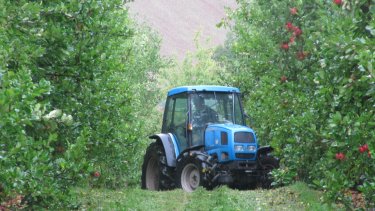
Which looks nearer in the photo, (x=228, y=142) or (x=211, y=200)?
(x=211, y=200)

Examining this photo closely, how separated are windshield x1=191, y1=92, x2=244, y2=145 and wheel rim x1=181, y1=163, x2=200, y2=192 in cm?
64

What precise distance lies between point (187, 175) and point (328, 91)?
805 centimetres

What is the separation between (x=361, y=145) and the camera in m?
7.20

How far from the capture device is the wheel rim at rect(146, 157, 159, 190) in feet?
57.5

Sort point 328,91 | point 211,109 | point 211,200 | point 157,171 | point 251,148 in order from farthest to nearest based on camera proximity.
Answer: point 157,171
point 211,109
point 251,148
point 211,200
point 328,91

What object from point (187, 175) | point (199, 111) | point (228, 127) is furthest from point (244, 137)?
point (187, 175)

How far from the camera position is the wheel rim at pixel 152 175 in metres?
17.5

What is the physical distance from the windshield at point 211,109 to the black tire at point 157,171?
1.15m

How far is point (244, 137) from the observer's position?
15617mm

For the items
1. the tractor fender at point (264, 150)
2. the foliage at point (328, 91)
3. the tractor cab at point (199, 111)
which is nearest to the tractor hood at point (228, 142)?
the tractor fender at point (264, 150)

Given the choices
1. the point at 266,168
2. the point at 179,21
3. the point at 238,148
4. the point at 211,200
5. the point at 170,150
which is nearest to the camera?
the point at 211,200

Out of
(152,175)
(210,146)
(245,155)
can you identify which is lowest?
(152,175)

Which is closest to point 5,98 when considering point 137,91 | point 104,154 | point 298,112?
point 298,112

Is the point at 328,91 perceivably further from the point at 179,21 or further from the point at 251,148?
the point at 179,21
